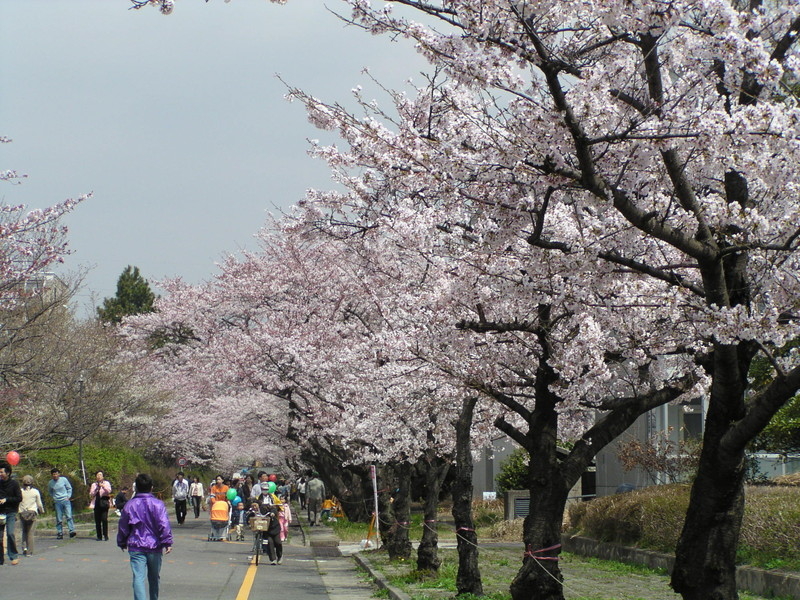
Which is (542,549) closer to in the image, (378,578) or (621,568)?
(378,578)

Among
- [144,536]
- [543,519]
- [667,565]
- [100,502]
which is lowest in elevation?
[667,565]

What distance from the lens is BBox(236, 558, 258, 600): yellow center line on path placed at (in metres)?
14.6

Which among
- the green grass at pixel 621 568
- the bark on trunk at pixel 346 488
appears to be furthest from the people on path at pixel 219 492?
the green grass at pixel 621 568

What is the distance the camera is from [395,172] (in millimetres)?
8891

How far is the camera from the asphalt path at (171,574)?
1420cm

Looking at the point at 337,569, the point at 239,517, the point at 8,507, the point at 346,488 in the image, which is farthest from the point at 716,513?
the point at 346,488

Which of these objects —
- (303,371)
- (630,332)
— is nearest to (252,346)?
(303,371)

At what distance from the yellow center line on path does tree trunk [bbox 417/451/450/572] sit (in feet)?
9.43

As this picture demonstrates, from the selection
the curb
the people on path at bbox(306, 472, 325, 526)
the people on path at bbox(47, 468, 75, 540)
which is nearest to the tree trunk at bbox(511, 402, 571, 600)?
the curb

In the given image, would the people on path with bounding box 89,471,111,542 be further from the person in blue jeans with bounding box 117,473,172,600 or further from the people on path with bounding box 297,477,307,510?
the people on path with bounding box 297,477,307,510

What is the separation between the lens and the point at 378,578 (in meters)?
16.6

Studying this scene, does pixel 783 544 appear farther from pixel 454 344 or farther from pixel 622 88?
pixel 622 88

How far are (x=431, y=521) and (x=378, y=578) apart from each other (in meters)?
1.29

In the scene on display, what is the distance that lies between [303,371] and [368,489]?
796 cm
